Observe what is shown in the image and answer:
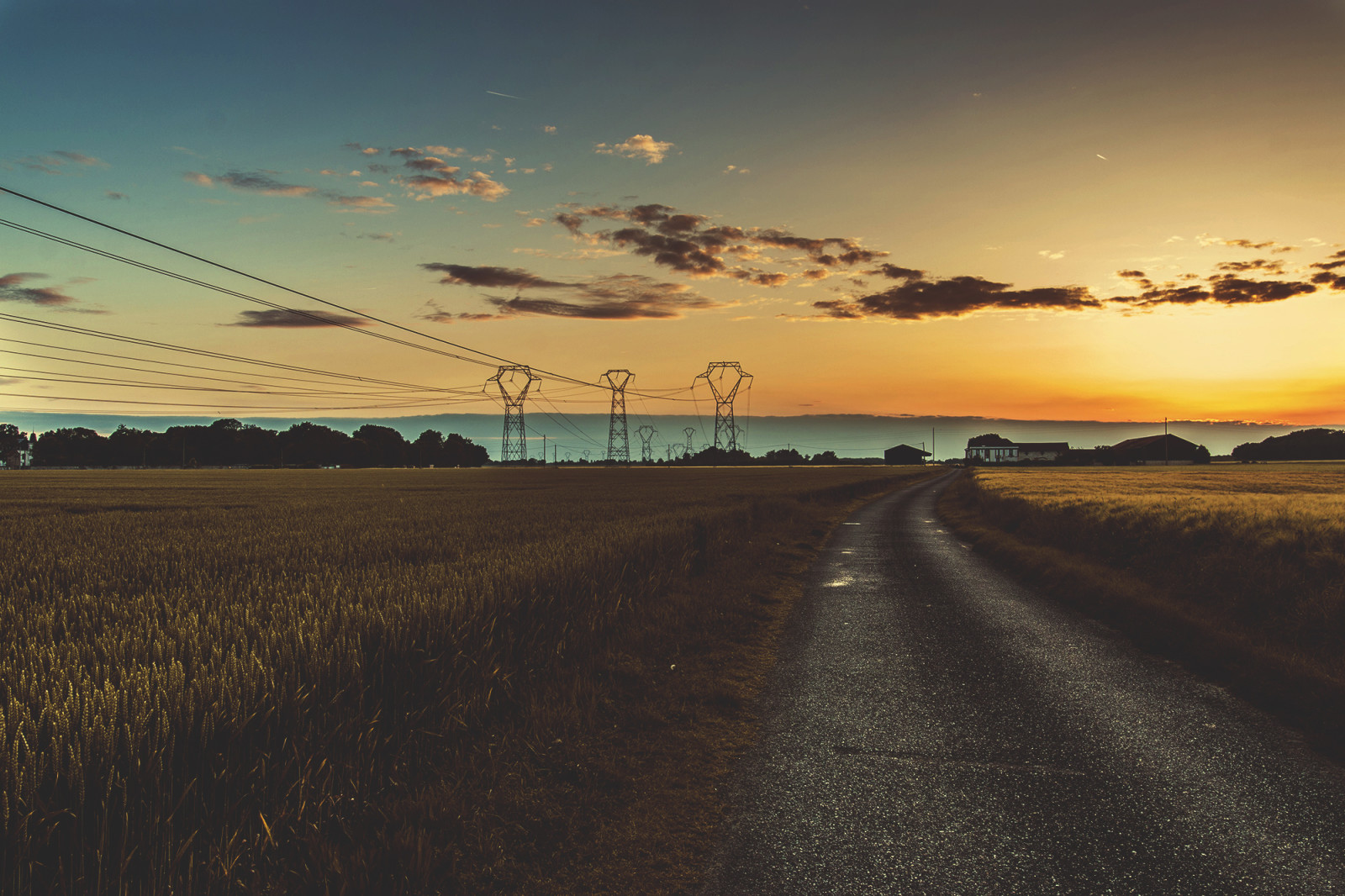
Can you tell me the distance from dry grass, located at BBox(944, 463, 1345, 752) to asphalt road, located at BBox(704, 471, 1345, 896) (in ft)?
2.72

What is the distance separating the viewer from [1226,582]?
13164mm

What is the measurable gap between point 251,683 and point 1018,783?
5.97 meters

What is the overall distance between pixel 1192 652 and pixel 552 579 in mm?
9400

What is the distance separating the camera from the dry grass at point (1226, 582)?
8.25 m

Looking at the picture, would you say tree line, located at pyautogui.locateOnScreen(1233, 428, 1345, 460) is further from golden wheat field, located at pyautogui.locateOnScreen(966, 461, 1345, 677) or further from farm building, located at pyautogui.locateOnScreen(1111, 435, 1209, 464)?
golden wheat field, located at pyautogui.locateOnScreen(966, 461, 1345, 677)

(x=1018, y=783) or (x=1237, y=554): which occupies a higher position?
(x=1237, y=554)

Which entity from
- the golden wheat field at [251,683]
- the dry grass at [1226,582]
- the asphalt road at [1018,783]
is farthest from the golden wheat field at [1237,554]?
the golden wheat field at [251,683]

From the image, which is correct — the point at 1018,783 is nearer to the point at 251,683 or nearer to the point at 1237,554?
the point at 251,683

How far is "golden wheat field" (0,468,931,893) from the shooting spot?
11.4 ft

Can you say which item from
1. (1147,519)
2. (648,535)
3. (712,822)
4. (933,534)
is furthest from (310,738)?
(933,534)

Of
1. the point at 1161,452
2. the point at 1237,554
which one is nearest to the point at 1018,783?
the point at 1237,554

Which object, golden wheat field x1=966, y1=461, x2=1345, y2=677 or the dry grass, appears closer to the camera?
the dry grass

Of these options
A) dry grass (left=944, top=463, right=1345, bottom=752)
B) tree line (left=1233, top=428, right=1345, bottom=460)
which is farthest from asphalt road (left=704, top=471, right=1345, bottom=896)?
tree line (left=1233, top=428, right=1345, bottom=460)

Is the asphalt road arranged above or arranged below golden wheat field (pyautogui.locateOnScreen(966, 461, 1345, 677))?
below
